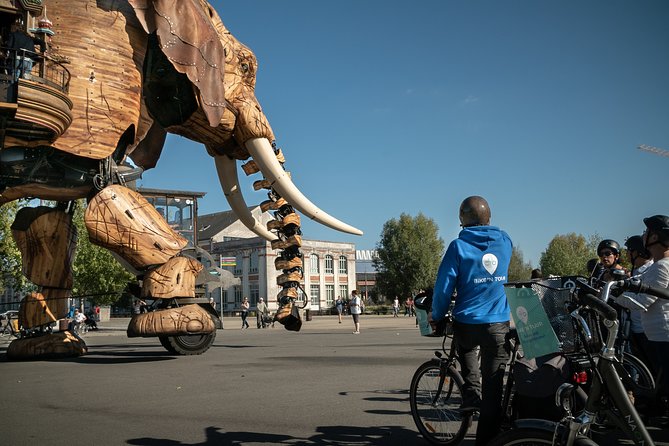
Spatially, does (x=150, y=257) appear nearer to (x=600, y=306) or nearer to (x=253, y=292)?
(x=600, y=306)

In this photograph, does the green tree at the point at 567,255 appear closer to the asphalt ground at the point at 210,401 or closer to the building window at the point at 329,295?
the building window at the point at 329,295

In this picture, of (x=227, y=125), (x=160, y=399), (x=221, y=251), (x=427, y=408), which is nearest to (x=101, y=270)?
(x=221, y=251)

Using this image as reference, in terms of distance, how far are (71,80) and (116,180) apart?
1.47 metres

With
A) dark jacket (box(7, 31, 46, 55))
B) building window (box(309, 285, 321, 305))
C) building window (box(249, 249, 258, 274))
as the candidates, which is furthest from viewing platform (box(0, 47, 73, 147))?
building window (box(309, 285, 321, 305))

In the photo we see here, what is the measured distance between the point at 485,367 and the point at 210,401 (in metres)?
3.32

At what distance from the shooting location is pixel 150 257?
8461 millimetres

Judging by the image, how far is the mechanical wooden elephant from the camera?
795 centimetres

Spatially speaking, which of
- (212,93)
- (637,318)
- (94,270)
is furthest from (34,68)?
(94,270)

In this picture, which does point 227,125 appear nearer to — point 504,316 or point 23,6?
point 23,6

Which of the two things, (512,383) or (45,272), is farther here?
(45,272)

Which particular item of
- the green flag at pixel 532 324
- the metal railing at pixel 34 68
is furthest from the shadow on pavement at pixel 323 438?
the metal railing at pixel 34 68

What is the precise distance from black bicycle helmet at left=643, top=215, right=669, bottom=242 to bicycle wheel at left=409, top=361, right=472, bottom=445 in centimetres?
156

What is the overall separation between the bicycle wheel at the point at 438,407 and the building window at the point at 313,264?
2177 inches

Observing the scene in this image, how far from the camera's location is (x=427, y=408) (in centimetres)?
434
